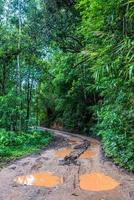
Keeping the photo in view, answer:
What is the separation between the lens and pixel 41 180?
6008 mm

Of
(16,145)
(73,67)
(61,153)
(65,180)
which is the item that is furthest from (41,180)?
(73,67)

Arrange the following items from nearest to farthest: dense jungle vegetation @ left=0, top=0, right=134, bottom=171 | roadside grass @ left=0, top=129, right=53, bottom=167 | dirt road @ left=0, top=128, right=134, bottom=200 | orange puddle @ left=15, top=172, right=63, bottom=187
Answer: dirt road @ left=0, top=128, right=134, bottom=200, orange puddle @ left=15, top=172, right=63, bottom=187, dense jungle vegetation @ left=0, top=0, right=134, bottom=171, roadside grass @ left=0, top=129, right=53, bottom=167

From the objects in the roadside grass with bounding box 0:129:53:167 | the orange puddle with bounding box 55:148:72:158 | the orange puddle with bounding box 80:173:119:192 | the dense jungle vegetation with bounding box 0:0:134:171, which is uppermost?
the dense jungle vegetation with bounding box 0:0:134:171

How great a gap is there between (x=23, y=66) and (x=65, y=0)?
13.1 ft

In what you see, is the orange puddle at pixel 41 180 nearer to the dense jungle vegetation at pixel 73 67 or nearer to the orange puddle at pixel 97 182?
the orange puddle at pixel 97 182

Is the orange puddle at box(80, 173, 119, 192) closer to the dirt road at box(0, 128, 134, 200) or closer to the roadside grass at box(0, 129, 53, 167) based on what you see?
the dirt road at box(0, 128, 134, 200)

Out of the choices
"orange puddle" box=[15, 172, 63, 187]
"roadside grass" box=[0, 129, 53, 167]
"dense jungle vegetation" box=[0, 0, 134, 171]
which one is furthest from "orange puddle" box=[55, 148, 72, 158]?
"orange puddle" box=[15, 172, 63, 187]

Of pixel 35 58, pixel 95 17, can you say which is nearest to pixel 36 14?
pixel 35 58

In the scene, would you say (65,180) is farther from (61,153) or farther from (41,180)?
(61,153)

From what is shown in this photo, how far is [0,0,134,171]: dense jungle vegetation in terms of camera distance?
6199 mm

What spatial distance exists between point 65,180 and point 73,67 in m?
7.77

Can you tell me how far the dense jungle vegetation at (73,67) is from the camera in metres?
6.20

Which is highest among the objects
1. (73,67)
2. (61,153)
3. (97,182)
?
(73,67)

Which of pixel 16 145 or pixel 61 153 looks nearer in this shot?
pixel 61 153
